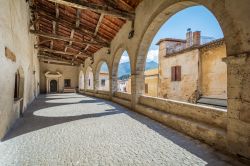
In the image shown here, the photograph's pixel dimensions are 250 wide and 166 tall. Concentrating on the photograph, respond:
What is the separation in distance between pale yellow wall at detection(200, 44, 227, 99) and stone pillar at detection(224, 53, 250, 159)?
28.2 feet

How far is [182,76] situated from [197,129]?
10.1 metres

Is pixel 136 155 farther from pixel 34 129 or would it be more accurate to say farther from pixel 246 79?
pixel 34 129

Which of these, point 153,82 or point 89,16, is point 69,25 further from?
point 153,82

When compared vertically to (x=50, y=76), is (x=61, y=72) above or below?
above

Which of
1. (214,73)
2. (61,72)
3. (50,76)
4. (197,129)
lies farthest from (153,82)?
(50,76)

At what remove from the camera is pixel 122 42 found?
7.64 meters

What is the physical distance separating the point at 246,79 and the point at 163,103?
251cm

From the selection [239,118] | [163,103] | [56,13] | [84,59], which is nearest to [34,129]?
[163,103]

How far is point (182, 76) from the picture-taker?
1216cm

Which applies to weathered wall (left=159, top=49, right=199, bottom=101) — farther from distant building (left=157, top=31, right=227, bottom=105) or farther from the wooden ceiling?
the wooden ceiling

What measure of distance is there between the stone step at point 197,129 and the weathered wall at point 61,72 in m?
18.4

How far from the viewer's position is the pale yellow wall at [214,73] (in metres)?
9.45

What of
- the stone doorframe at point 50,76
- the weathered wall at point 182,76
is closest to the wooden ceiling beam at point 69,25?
the weathered wall at point 182,76

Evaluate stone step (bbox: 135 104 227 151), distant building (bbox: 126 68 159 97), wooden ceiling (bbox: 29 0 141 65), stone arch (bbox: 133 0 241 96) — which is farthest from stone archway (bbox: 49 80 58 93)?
stone step (bbox: 135 104 227 151)
